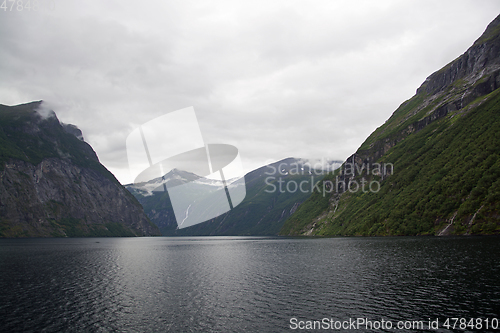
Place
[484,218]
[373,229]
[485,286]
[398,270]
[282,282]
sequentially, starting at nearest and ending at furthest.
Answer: [485,286] → [282,282] → [398,270] → [484,218] → [373,229]

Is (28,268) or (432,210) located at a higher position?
(432,210)

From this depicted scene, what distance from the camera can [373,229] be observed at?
177 metres

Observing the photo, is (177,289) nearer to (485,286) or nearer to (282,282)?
(282,282)

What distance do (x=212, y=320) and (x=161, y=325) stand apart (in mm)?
5506

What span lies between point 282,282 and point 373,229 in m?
147

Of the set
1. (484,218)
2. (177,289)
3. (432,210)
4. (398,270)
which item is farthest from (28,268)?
(432,210)

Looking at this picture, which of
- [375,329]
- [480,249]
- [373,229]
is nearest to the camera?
[375,329]

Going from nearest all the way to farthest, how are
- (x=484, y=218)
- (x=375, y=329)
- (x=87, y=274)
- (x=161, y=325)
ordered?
1. (x=375, y=329)
2. (x=161, y=325)
3. (x=87, y=274)
4. (x=484, y=218)

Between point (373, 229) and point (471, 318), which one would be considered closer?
point (471, 318)

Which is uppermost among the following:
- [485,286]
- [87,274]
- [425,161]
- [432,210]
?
[425,161]

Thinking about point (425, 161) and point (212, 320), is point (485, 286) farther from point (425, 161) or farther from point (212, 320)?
point (425, 161)

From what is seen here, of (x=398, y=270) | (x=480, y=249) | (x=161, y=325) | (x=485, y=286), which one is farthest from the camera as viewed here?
(x=480, y=249)

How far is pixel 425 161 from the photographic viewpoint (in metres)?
186

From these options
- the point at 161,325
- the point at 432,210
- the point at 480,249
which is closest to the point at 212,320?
the point at 161,325
